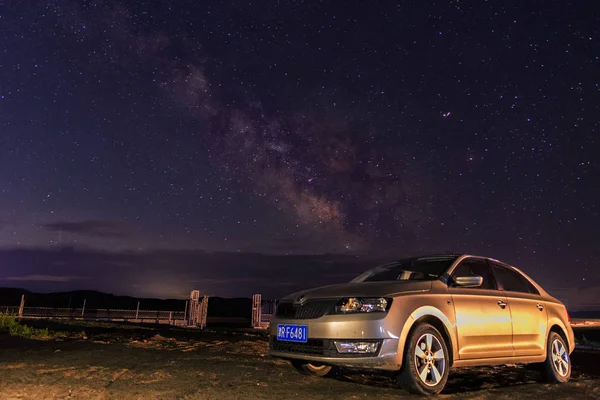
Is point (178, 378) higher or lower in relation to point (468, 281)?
lower

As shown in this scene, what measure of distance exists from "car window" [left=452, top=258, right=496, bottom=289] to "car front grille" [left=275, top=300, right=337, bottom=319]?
200 centimetres

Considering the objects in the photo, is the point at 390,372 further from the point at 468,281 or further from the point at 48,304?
the point at 48,304

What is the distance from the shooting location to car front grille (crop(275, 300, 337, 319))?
494 centimetres

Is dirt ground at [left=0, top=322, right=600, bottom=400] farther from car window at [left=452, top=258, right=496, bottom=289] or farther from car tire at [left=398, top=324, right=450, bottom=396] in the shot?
car window at [left=452, top=258, right=496, bottom=289]

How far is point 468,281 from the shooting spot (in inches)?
206

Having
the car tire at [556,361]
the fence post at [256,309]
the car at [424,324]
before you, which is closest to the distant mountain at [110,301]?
the fence post at [256,309]

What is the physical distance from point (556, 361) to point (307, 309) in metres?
4.09

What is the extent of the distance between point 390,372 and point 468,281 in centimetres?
143

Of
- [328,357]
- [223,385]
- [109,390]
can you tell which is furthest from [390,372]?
[109,390]

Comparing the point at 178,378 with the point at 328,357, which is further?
the point at 178,378

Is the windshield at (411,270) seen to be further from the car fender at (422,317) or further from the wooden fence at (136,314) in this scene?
the wooden fence at (136,314)

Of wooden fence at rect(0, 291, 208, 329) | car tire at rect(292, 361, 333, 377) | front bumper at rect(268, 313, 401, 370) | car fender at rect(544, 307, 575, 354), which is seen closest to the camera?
front bumper at rect(268, 313, 401, 370)

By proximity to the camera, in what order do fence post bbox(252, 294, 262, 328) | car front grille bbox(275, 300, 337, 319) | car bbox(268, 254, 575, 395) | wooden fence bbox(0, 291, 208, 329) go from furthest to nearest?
1. wooden fence bbox(0, 291, 208, 329)
2. fence post bbox(252, 294, 262, 328)
3. car front grille bbox(275, 300, 337, 319)
4. car bbox(268, 254, 575, 395)

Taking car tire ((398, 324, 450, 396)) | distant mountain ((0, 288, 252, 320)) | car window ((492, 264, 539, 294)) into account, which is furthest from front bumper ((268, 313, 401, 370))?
distant mountain ((0, 288, 252, 320))
